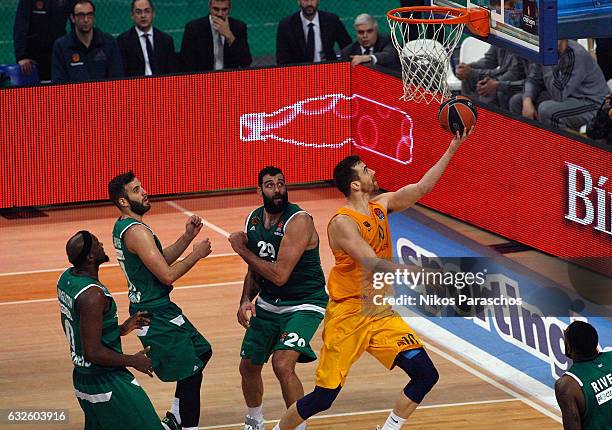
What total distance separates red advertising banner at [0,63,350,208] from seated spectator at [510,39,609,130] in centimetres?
279

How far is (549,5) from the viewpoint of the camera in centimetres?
1023

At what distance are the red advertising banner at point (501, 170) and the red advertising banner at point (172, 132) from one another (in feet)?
2.16

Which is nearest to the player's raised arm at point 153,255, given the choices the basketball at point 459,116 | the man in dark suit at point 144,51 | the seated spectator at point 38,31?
the basketball at point 459,116

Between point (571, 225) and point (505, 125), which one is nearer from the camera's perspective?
point (571, 225)

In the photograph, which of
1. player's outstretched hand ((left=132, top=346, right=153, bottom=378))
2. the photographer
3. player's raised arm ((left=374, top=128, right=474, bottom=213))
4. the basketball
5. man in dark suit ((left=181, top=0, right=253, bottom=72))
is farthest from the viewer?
man in dark suit ((left=181, top=0, right=253, bottom=72))

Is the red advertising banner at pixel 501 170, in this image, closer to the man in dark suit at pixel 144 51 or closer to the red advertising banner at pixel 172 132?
the red advertising banner at pixel 172 132

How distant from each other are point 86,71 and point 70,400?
6704 millimetres

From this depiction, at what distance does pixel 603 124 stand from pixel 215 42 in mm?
5494

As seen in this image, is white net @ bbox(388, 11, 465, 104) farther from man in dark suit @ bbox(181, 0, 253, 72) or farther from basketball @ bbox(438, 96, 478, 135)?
man in dark suit @ bbox(181, 0, 253, 72)

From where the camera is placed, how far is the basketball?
1060 centimetres

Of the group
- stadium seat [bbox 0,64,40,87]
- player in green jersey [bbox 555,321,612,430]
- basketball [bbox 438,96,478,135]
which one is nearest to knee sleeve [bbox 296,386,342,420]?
player in green jersey [bbox 555,321,612,430]

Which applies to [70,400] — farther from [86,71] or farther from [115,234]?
[86,71]

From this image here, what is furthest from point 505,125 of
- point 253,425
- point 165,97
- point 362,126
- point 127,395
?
point 127,395

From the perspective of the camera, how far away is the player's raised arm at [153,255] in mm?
9750
